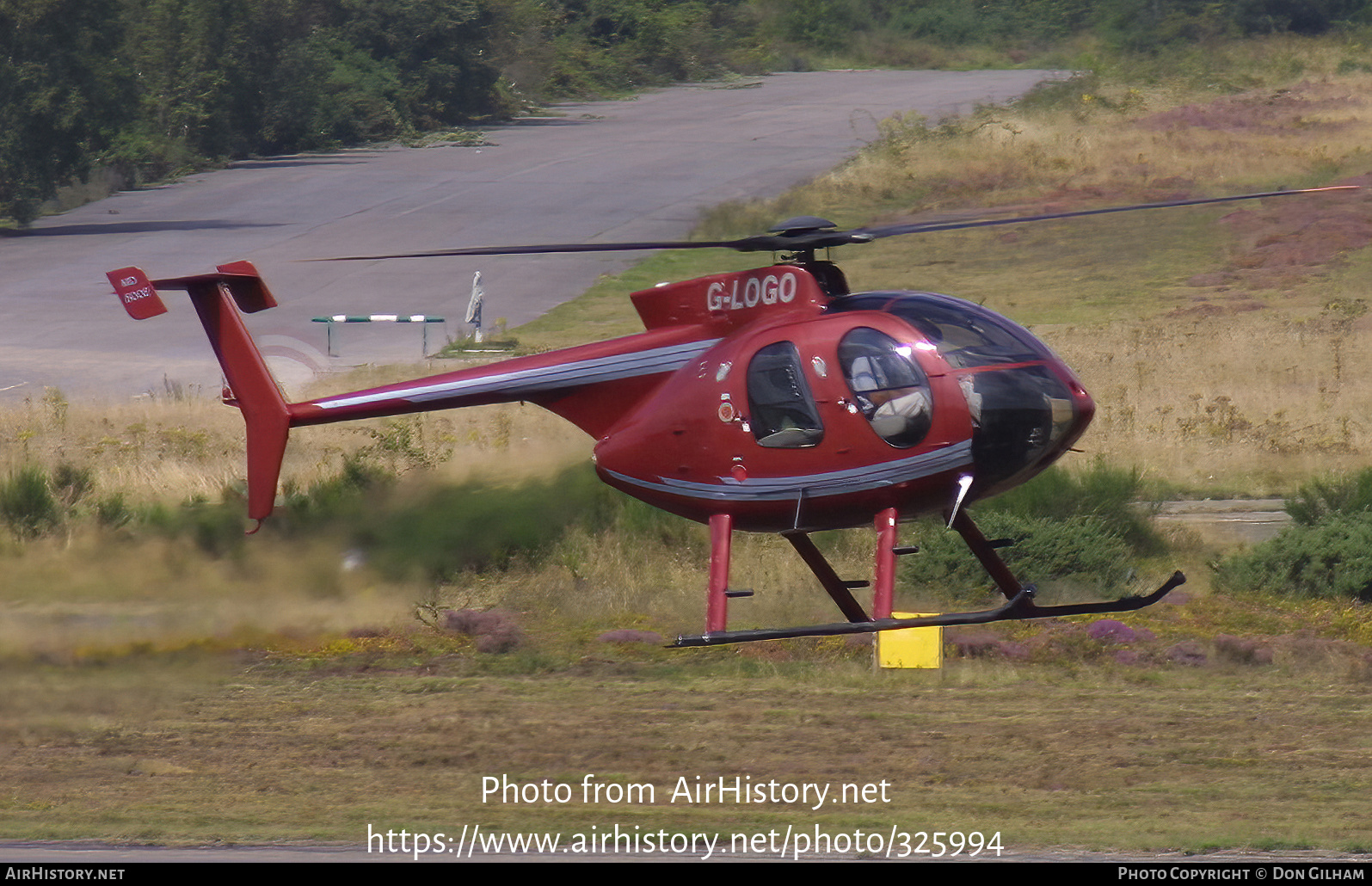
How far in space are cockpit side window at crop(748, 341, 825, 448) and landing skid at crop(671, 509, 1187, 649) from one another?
82 cm

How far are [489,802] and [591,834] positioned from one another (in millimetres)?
1378

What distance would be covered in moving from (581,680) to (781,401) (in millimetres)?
7189

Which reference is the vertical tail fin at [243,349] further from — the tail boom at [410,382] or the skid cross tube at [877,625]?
the skid cross tube at [877,625]

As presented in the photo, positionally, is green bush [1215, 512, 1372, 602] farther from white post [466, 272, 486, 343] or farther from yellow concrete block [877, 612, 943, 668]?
white post [466, 272, 486, 343]

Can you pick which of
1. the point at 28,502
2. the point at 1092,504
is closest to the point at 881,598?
the point at 1092,504

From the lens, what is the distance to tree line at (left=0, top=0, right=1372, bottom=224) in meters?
42.8

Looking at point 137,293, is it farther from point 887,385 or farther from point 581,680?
point 887,385

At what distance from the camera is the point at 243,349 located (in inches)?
583

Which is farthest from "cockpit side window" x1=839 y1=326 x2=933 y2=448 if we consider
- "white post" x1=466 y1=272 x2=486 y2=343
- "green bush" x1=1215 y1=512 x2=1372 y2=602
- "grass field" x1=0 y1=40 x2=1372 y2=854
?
"white post" x1=466 y1=272 x2=486 y2=343

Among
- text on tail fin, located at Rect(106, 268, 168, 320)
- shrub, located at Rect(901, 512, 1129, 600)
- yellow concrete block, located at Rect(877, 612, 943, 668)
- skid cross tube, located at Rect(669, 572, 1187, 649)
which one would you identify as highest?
text on tail fin, located at Rect(106, 268, 168, 320)

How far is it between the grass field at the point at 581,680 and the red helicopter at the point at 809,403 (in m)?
2.83

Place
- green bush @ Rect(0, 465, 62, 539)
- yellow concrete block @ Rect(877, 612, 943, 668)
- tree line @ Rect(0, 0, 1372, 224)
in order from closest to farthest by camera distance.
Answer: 1. yellow concrete block @ Rect(877, 612, 943, 668)
2. green bush @ Rect(0, 465, 62, 539)
3. tree line @ Rect(0, 0, 1372, 224)

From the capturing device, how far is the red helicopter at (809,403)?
38.3 ft

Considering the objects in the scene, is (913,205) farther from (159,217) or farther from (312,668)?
(312,668)
